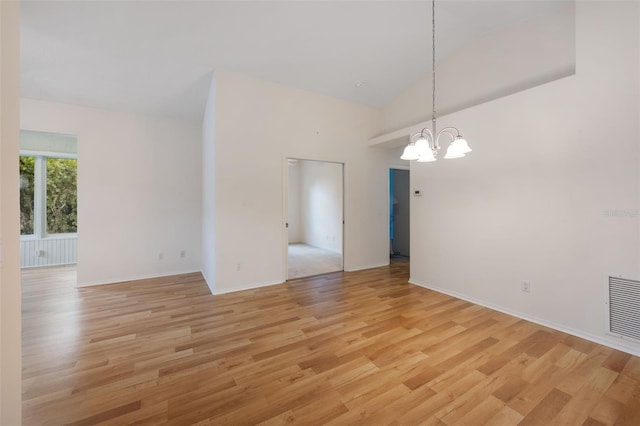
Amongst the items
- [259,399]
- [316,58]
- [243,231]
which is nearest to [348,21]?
[316,58]

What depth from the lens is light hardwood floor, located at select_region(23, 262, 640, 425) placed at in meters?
1.70

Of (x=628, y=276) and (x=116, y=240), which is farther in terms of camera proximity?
(x=116, y=240)

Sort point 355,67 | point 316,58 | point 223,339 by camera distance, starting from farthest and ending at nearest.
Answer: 1. point 355,67
2. point 316,58
3. point 223,339

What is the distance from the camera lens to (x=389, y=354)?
2.34 m

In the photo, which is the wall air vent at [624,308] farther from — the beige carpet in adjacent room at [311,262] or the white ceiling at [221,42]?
the beige carpet in adjacent room at [311,262]

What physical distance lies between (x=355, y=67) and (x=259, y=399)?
4.48 meters

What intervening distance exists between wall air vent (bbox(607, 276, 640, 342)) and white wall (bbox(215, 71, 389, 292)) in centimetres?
346

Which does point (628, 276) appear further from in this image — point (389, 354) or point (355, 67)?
point (355, 67)

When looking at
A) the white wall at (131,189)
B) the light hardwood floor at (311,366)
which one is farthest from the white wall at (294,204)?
the light hardwood floor at (311,366)

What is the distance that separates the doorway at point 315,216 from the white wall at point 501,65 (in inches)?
93.1

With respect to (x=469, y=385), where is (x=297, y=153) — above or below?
above

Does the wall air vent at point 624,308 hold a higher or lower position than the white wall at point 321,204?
lower

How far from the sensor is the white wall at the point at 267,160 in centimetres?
390

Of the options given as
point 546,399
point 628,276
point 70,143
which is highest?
point 70,143
